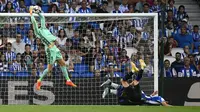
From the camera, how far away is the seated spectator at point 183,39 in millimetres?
18297

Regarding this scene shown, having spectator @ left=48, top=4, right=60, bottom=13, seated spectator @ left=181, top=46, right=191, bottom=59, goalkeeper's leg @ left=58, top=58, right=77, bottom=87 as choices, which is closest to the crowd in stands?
seated spectator @ left=181, top=46, right=191, bottom=59

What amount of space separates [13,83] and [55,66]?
116 centimetres

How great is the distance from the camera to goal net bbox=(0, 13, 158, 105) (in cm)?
1546

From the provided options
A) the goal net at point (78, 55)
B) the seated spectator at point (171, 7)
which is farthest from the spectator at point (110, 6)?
the goal net at point (78, 55)

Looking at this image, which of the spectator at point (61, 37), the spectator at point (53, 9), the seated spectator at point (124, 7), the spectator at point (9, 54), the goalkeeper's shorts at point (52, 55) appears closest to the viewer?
the goalkeeper's shorts at point (52, 55)

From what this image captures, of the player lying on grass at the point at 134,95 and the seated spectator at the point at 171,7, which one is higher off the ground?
the seated spectator at the point at 171,7

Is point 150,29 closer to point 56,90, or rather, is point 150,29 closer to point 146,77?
point 146,77

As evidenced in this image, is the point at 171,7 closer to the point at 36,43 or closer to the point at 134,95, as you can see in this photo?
the point at 36,43

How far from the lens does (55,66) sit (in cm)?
1580

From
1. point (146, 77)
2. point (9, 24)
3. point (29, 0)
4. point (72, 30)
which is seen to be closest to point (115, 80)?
point (146, 77)

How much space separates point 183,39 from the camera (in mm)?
18406

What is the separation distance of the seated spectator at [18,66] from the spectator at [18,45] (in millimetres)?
128

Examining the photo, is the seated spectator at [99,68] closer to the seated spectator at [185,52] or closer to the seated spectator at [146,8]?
the seated spectator at [185,52]

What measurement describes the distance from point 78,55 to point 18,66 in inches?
61.3
